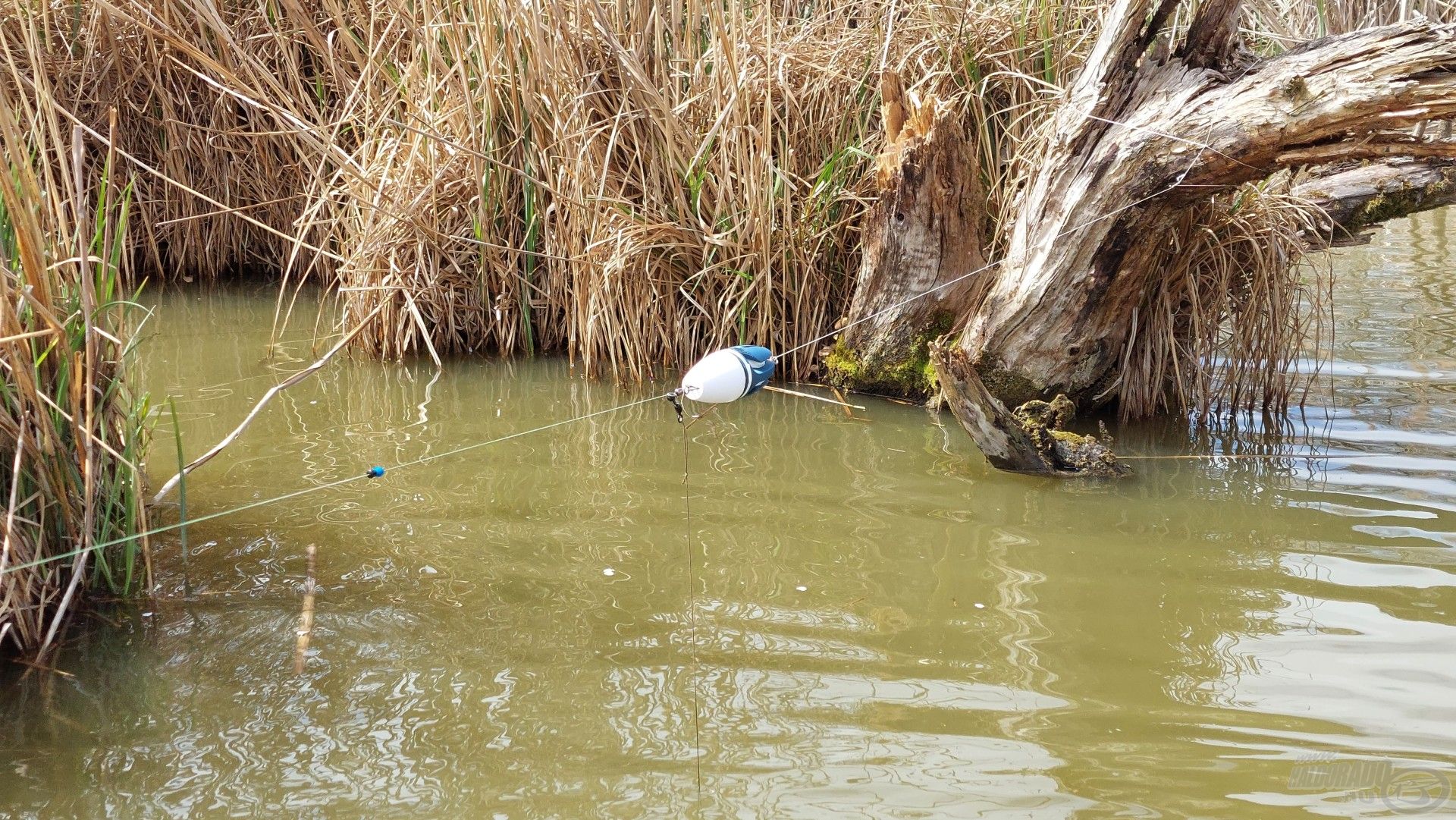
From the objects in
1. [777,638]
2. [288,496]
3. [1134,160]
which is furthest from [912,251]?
[288,496]

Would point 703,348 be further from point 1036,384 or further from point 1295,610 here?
point 1295,610

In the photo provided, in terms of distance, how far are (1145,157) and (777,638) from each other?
2081 millimetres

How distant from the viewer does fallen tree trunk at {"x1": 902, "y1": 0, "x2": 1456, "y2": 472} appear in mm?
3418

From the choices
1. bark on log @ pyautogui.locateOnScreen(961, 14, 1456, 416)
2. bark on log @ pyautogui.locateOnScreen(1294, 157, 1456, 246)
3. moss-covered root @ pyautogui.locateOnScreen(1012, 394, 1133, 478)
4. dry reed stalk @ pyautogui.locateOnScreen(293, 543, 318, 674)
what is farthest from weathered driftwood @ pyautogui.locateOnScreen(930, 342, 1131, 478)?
dry reed stalk @ pyautogui.locateOnScreen(293, 543, 318, 674)

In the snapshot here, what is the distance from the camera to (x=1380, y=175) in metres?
4.42

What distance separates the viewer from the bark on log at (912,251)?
4.30 meters

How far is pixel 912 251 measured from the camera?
4453mm

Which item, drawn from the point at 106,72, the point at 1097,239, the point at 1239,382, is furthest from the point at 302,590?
the point at 106,72

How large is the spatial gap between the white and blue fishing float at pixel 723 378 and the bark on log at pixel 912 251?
5.14 feet

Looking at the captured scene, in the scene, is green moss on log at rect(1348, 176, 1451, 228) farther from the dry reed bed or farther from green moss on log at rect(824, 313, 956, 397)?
green moss on log at rect(824, 313, 956, 397)

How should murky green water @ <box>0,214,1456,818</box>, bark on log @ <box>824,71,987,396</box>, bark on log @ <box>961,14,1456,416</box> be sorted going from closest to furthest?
murky green water @ <box>0,214,1456,818</box> → bark on log @ <box>961,14,1456,416</box> → bark on log @ <box>824,71,987,396</box>

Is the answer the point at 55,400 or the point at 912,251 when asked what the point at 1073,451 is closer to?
the point at 912,251

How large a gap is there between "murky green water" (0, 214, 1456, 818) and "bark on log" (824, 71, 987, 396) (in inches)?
15.9

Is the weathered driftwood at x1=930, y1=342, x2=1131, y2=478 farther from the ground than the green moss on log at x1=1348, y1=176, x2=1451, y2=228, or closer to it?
closer to it
